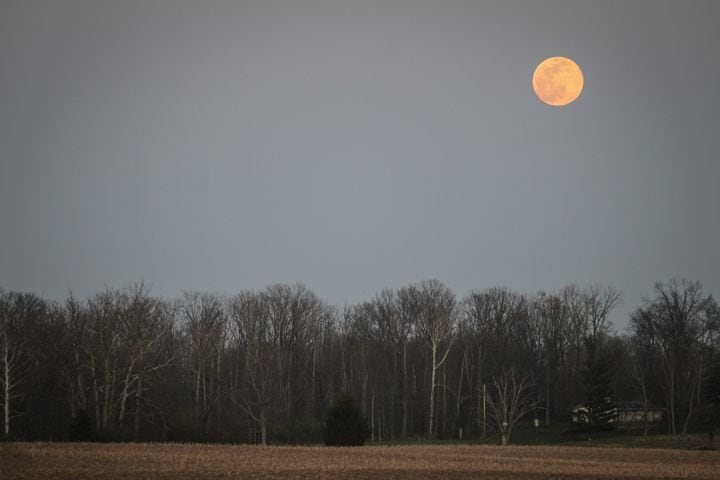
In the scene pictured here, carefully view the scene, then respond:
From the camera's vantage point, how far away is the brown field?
94.9ft

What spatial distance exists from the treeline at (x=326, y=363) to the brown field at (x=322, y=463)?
1260 centimetres

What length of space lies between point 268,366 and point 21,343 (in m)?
19.1

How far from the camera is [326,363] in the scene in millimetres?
88438

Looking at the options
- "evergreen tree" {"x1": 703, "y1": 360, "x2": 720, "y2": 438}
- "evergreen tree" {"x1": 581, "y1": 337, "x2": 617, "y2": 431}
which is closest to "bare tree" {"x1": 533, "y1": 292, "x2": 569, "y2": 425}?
"evergreen tree" {"x1": 581, "y1": 337, "x2": 617, "y2": 431}

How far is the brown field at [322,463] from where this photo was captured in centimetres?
2894

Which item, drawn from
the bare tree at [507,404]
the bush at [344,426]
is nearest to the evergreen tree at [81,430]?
the bush at [344,426]

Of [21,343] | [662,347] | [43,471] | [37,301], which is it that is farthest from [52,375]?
[662,347]

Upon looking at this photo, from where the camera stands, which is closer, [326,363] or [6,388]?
[6,388]

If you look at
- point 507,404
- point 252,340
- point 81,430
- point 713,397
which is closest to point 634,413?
point 507,404

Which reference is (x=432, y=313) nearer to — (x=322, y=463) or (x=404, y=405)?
(x=404, y=405)

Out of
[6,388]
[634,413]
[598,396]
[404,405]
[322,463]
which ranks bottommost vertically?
[634,413]

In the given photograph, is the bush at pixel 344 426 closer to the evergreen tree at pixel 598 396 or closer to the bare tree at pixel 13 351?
the bare tree at pixel 13 351

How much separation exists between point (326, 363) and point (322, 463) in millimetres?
54588

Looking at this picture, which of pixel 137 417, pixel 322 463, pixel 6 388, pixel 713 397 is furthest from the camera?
pixel 713 397
